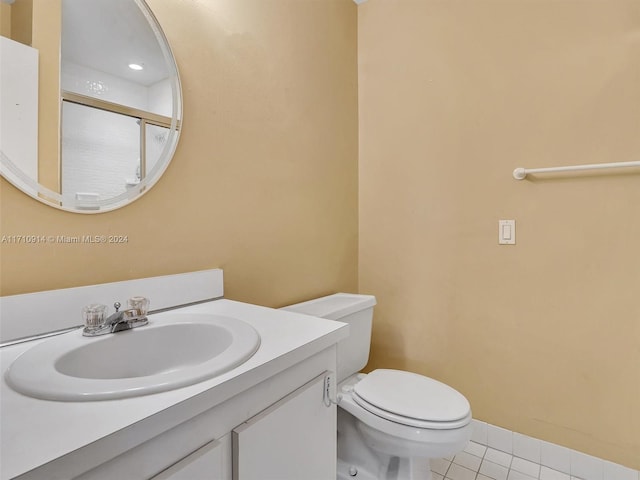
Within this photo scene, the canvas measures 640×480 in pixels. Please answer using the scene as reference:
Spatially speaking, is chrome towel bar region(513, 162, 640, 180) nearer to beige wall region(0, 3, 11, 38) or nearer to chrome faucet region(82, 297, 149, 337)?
chrome faucet region(82, 297, 149, 337)

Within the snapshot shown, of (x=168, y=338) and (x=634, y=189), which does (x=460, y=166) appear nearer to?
(x=634, y=189)

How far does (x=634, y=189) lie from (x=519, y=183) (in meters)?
0.38

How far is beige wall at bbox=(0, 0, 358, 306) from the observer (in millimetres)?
873

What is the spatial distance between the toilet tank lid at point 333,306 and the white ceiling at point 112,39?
96 centimetres

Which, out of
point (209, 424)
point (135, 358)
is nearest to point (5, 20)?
point (135, 358)

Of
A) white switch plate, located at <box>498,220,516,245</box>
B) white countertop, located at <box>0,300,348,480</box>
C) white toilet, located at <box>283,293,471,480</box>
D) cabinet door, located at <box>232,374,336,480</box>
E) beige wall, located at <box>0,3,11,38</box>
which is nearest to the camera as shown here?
white countertop, located at <box>0,300,348,480</box>

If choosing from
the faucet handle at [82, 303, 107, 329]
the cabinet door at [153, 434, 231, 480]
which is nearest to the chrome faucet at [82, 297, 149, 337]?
the faucet handle at [82, 303, 107, 329]

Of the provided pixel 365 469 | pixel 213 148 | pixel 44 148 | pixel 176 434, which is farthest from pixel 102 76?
pixel 365 469

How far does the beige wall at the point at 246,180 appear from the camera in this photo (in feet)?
2.86

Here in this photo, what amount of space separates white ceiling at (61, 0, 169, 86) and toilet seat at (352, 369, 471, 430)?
1267 millimetres

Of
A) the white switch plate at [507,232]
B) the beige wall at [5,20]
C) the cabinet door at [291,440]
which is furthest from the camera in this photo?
the white switch plate at [507,232]

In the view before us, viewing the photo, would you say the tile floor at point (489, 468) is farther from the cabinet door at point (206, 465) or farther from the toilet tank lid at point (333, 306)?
the cabinet door at point (206, 465)

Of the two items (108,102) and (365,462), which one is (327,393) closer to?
(365,462)

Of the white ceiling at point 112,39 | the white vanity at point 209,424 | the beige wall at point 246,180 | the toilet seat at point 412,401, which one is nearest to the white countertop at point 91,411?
the white vanity at point 209,424
